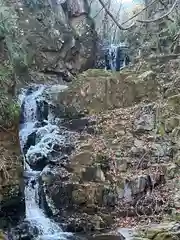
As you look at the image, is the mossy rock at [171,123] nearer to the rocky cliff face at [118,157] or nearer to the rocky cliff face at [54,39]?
the rocky cliff face at [118,157]

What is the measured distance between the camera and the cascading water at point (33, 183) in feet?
26.5

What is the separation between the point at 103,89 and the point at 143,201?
4399 mm

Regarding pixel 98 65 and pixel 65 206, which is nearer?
pixel 65 206

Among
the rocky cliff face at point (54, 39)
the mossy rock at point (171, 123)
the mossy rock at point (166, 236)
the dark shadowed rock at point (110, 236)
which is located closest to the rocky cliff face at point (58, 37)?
the rocky cliff face at point (54, 39)

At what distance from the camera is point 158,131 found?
9.76 meters

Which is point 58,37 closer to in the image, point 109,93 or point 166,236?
point 109,93

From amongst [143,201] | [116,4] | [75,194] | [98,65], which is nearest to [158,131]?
[143,201]

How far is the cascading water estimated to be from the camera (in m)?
8.07

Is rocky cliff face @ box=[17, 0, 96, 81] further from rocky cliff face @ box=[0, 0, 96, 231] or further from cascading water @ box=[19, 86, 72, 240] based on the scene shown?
cascading water @ box=[19, 86, 72, 240]

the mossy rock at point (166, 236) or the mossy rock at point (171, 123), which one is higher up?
the mossy rock at point (171, 123)

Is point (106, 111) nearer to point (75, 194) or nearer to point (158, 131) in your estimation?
point (158, 131)

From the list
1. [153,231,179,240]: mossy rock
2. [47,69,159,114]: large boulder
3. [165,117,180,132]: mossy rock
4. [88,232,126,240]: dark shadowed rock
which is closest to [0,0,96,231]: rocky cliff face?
[47,69,159,114]: large boulder

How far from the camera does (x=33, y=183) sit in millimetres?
9117

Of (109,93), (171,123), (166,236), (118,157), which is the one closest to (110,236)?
(166,236)
